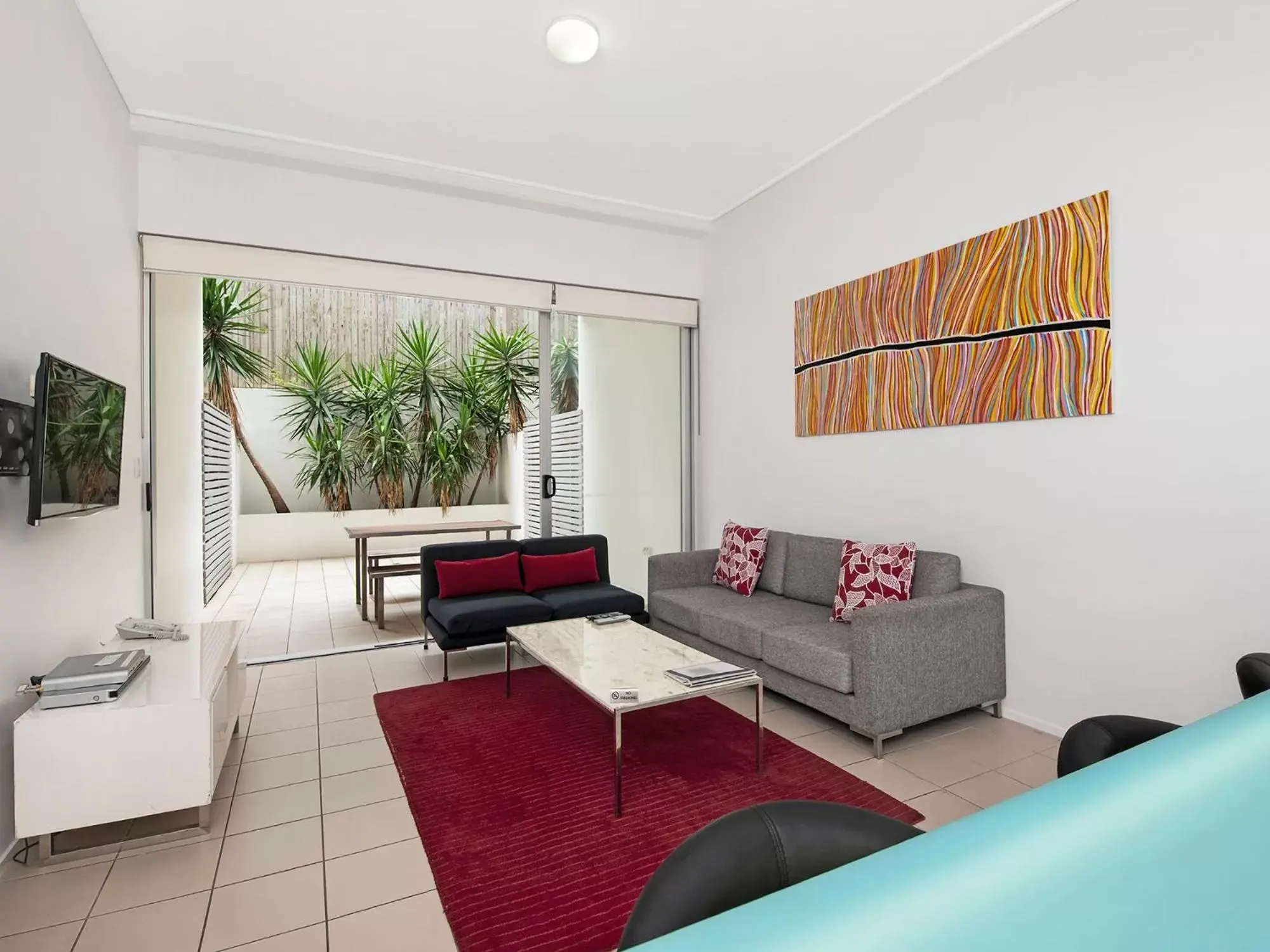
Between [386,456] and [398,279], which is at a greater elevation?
[398,279]

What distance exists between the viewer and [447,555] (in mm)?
4527

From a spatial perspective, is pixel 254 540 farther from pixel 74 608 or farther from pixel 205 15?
pixel 205 15

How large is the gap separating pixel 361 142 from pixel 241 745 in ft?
11.4

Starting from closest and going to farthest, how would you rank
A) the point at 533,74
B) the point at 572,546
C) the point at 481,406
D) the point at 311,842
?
the point at 311,842 < the point at 533,74 < the point at 572,546 < the point at 481,406

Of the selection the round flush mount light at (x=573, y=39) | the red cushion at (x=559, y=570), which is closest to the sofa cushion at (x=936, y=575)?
the red cushion at (x=559, y=570)

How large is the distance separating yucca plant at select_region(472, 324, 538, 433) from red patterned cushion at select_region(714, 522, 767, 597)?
2.08 metres

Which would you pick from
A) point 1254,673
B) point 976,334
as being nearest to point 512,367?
point 976,334

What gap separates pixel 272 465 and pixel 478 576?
6281 mm

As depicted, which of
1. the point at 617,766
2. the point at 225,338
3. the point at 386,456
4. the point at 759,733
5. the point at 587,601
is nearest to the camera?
the point at 617,766

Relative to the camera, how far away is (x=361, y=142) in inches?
168

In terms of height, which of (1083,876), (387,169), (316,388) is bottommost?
(1083,876)

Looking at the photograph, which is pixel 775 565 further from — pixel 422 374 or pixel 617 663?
pixel 422 374

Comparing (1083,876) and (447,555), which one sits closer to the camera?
(1083,876)

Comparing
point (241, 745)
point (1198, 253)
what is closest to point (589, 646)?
point (241, 745)
